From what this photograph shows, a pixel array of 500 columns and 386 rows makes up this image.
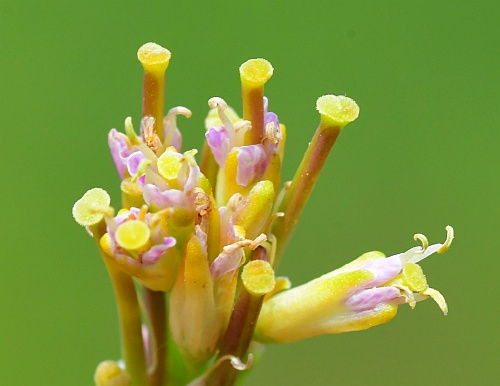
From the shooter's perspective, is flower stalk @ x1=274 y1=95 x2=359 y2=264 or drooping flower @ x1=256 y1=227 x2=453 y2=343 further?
flower stalk @ x1=274 y1=95 x2=359 y2=264

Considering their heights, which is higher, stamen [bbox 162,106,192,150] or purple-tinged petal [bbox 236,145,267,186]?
stamen [bbox 162,106,192,150]

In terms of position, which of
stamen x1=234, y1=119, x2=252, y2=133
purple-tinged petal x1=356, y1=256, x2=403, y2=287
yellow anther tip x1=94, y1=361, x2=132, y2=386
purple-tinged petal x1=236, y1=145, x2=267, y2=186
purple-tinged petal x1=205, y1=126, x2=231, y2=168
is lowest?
yellow anther tip x1=94, y1=361, x2=132, y2=386

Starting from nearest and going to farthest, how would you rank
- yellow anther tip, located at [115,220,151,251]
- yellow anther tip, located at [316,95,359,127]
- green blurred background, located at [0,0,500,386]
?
yellow anther tip, located at [115,220,151,251]
yellow anther tip, located at [316,95,359,127]
green blurred background, located at [0,0,500,386]

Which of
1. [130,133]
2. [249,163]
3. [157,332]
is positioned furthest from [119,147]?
[157,332]

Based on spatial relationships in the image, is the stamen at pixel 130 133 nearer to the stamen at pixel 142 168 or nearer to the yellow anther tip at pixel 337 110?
the stamen at pixel 142 168

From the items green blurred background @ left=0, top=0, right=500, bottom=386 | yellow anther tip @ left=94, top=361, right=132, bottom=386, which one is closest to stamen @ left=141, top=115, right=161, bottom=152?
yellow anther tip @ left=94, top=361, right=132, bottom=386

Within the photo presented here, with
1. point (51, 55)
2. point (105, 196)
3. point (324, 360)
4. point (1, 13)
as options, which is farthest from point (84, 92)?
point (105, 196)

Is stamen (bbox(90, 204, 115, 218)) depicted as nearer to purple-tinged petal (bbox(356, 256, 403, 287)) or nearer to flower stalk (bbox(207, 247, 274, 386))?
flower stalk (bbox(207, 247, 274, 386))

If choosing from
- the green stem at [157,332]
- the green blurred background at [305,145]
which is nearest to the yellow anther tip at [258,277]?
the green stem at [157,332]

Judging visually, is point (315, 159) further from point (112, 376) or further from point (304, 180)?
point (112, 376)
